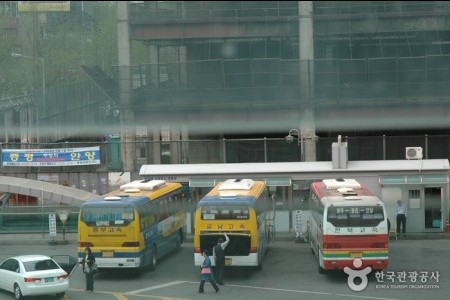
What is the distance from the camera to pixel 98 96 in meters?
35.2

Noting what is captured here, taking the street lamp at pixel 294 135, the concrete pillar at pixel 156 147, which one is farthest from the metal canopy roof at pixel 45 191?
the street lamp at pixel 294 135

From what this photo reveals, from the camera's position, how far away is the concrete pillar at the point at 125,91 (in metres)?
30.7

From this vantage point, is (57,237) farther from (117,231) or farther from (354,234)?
(354,234)

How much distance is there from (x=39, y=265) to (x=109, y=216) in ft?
8.33

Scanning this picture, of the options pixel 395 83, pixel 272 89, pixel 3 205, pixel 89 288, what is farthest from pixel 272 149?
pixel 89 288

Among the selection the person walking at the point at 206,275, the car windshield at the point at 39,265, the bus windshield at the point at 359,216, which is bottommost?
the person walking at the point at 206,275

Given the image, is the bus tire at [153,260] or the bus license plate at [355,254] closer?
the bus license plate at [355,254]

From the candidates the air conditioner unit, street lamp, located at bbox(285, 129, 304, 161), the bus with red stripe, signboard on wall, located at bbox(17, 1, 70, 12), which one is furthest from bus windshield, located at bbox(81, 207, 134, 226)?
street lamp, located at bbox(285, 129, 304, 161)

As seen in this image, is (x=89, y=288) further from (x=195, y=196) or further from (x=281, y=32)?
(x=281, y=32)

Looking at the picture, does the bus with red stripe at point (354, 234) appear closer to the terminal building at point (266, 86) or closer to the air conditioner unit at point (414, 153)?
the terminal building at point (266, 86)

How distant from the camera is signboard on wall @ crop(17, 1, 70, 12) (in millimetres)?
25688

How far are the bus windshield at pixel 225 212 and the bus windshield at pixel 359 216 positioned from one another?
6.87ft

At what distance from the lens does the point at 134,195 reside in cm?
2280

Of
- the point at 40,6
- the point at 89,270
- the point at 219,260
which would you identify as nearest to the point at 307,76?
the point at 40,6
